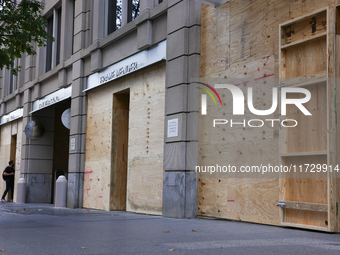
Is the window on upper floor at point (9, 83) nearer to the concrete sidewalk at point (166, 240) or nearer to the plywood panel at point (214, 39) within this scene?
the plywood panel at point (214, 39)

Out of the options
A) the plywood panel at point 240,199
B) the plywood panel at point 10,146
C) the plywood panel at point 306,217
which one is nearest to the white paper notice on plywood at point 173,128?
the plywood panel at point 240,199

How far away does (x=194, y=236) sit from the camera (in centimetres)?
679

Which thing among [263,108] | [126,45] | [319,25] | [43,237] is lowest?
[43,237]

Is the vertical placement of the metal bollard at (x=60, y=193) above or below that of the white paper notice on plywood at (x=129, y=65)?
below

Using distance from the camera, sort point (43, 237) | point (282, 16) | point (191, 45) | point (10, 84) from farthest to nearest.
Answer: point (10, 84) < point (191, 45) < point (282, 16) < point (43, 237)

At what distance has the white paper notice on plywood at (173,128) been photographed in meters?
10.8

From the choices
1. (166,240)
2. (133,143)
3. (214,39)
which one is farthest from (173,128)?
(166,240)

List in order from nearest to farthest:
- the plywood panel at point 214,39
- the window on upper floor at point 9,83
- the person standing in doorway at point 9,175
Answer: the plywood panel at point 214,39
the person standing in doorway at point 9,175
the window on upper floor at point 9,83

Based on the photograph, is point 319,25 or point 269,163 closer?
point 319,25

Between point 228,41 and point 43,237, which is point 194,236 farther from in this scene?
point 228,41

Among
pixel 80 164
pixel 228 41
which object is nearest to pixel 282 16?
pixel 228 41

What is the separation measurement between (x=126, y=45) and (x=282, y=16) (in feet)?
19.7

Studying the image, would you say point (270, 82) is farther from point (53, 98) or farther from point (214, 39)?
point (53, 98)

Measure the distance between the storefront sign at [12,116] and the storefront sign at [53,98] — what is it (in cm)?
220
